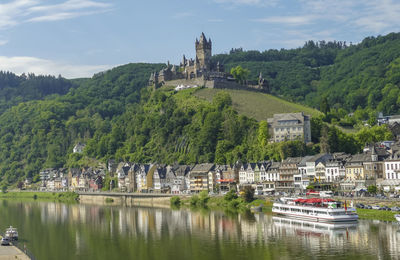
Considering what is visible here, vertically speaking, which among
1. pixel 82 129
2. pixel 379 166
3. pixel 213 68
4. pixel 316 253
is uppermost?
pixel 213 68

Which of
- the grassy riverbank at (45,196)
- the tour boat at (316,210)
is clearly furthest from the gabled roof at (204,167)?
the tour boat at (316,210)

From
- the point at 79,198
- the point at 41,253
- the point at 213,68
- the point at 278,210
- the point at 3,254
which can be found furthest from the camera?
the point at 213,68

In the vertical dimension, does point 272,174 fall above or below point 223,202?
above

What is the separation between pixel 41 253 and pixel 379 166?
4846cm

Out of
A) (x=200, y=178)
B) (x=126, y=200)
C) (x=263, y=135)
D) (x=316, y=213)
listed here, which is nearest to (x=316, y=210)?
(x=316, y=213)

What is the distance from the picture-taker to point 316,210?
66438 millimetres

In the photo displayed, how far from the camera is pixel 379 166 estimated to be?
81.4 metres

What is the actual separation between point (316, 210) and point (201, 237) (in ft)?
49.1

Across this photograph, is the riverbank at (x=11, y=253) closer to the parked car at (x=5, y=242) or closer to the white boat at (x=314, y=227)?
the parked car at (x=5, y=242)

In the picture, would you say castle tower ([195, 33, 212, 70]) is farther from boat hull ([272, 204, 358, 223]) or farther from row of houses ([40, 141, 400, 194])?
boat hull ([272, 204, 358, 223])

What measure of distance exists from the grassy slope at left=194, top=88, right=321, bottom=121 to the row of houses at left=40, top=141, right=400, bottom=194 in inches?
899

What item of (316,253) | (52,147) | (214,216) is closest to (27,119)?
(52,147)

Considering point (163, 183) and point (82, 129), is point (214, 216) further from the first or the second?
point (82, 129)

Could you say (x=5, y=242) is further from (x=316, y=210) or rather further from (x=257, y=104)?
(x=257, y=104)
